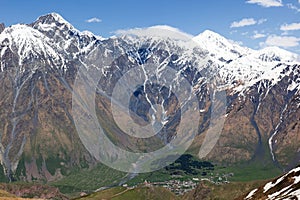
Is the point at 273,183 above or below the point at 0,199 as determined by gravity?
below

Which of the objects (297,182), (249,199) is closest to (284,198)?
(297,182)

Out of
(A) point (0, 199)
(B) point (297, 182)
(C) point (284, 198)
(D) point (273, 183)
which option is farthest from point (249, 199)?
(A) point (0, 199)

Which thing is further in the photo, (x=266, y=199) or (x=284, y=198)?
(x=266, y=199)

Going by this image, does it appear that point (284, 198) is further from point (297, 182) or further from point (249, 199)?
point (249, 199)

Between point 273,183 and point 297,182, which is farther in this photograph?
point 273,183

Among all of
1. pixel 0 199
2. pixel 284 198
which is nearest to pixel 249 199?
pixel 284 198

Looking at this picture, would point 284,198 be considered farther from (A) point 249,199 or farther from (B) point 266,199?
(A) point 249,199

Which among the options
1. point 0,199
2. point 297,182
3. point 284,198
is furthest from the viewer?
point 0,199

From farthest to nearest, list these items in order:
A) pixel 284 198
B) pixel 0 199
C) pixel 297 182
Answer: pixel 0 199, pixel 297 182, pixel 284 198

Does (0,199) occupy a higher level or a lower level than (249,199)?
higher
